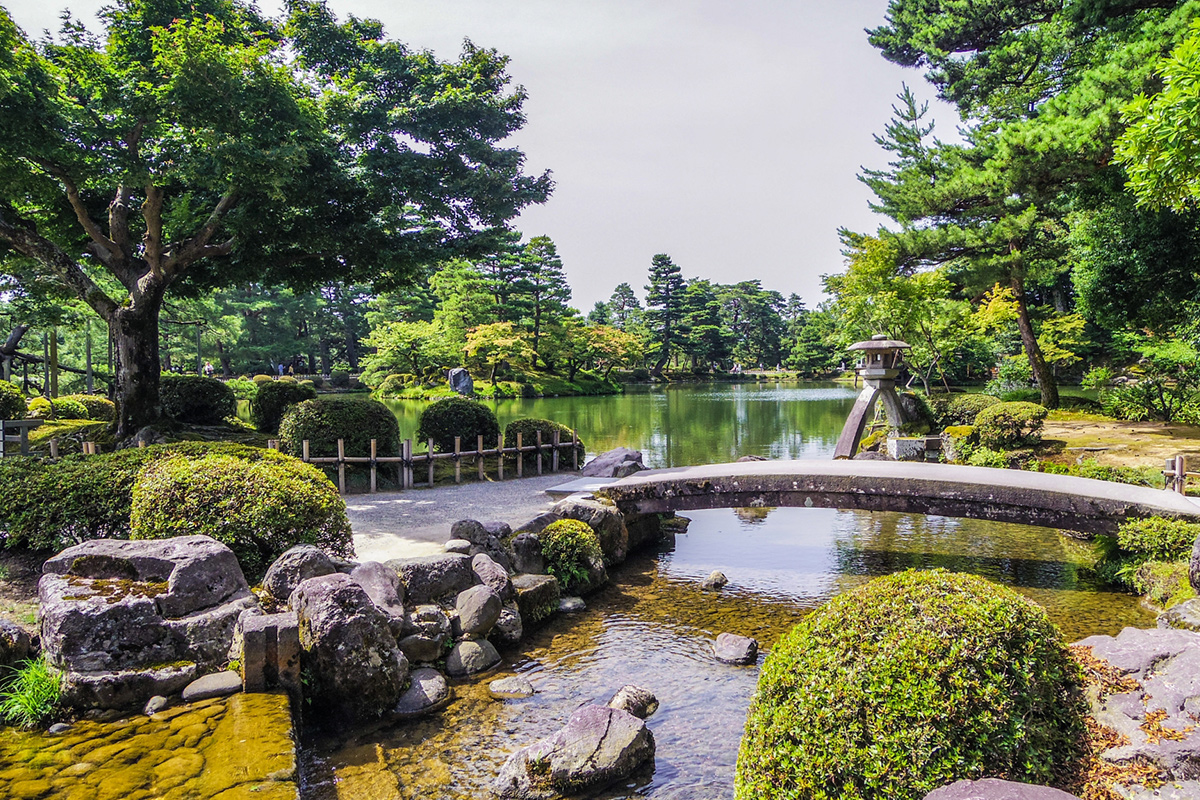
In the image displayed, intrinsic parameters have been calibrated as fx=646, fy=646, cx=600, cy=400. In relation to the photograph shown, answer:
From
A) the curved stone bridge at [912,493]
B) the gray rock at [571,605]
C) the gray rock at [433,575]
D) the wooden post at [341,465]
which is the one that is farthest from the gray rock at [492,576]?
the wooden post at [341,465]

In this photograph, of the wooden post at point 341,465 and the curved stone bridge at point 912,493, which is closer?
the curved stone bridge at point 912,493

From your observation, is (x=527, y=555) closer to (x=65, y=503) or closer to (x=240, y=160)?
(x=65, y=503)

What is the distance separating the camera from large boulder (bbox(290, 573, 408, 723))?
4602 mm

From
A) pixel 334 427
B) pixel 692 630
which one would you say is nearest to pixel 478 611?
pixel 692 630

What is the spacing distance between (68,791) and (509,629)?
3323 mm

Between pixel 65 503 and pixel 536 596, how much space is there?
4.49 meters

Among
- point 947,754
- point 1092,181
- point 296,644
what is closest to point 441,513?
point 296,644

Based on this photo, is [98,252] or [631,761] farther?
A: [98,252]

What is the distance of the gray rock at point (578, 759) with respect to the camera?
12.7ft

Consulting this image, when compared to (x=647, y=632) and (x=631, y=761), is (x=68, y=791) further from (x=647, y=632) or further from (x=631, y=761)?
(x=647, y=632)

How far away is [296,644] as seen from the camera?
172 inches

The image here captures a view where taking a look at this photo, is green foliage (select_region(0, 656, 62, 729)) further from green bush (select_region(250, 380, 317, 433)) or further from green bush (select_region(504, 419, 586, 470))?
green bush (select_region(250, 380, 317, 433))

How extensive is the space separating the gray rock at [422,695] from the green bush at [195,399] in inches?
535

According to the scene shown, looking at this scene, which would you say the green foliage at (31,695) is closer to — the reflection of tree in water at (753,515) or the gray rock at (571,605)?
the gray rock at (571,605)
